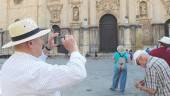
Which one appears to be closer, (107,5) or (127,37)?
(127,37)

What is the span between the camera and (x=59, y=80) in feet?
9.81

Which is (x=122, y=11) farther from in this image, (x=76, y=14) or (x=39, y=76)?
(x=39, y=76)

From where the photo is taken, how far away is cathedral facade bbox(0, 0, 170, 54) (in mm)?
36812

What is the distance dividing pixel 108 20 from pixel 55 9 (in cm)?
600

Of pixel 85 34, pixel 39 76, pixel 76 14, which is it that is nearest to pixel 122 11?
pixel 85 34

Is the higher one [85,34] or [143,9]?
[143,9]

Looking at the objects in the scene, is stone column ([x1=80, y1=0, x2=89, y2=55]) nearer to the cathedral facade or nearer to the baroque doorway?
the cathedral facade

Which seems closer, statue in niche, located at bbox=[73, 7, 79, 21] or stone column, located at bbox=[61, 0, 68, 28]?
statue in niche, located at bbox=[73, 7, 79, 21]

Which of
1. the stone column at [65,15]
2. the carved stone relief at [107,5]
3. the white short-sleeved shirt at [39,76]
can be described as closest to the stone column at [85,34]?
the carved stone relief at [107,5]

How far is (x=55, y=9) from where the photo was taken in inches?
1614

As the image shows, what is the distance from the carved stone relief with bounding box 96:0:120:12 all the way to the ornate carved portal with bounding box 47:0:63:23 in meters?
4.13

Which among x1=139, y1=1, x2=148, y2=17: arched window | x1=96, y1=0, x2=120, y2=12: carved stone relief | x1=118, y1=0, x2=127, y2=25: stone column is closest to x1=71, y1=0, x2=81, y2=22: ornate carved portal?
x1=96, y1=0, x2=120, y2=12: carved stone relief

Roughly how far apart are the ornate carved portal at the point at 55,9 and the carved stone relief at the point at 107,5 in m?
4.13

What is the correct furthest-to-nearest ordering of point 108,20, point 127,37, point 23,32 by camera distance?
point 108,20
point 127,37
point 23,32
